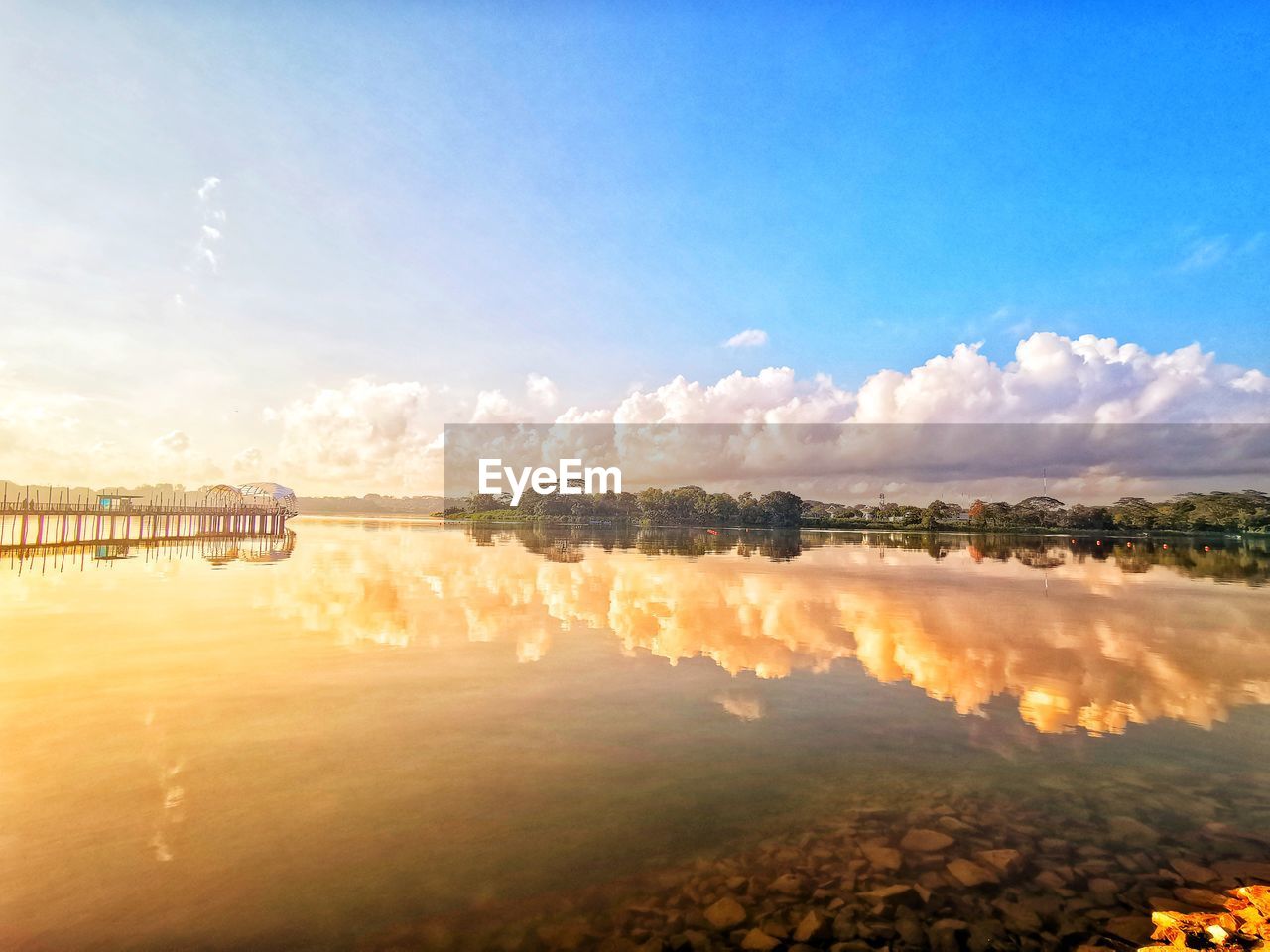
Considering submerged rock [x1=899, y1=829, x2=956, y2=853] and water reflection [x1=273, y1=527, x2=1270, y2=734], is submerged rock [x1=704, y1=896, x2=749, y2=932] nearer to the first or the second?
submerged rock [x1=899, y1=829, x2=956, y2=853]

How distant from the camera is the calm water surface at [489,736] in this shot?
293 inches

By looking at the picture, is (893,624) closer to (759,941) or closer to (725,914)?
(725,914)

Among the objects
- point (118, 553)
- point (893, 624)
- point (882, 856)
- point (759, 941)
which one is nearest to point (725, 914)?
point (759, 941)

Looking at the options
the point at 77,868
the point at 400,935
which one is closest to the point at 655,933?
Answer: the point at 400,935

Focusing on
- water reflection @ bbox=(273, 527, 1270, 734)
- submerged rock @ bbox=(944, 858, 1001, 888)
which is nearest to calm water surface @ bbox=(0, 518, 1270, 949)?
water reflection @ bbox=(273, 527, 1270, 734)

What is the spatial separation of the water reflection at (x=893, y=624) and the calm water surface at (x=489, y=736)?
172 mm

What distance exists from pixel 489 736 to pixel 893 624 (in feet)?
54.9

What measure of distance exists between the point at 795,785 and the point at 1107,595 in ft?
107

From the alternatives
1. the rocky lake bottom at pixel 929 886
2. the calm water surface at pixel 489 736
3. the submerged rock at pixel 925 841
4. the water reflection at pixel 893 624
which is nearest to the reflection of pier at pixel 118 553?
the water reflection at pixel 893 624

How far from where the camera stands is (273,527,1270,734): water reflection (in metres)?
15.5

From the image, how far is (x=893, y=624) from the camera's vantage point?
917 inches

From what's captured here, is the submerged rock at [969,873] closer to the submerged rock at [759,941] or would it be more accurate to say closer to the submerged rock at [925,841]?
the submerged rock at [925,841]

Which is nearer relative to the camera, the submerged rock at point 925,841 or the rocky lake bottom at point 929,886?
the rocky lake bottom at point 929,886

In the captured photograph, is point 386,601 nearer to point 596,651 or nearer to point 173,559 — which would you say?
point 596,651
